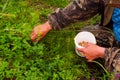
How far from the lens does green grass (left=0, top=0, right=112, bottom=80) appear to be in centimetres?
355

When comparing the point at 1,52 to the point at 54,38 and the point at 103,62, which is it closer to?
the point at 54,38

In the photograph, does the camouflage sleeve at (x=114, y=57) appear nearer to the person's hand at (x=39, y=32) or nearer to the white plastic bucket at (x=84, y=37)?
the white plastic bucket at (x=84, y=37)

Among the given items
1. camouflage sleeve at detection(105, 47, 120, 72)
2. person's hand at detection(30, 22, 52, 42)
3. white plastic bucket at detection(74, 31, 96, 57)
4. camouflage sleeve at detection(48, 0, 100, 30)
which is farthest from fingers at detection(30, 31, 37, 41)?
camouflage sleeve at detection(105, 47, 120, 72)

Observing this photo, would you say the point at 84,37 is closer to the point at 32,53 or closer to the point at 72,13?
the point at 72,13

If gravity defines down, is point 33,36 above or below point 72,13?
below

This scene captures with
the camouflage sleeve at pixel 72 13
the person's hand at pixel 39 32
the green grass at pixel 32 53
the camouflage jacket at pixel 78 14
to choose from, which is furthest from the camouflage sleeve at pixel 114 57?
the person's hand at pixel 39 32

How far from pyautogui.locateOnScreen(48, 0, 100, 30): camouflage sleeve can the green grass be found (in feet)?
0.71

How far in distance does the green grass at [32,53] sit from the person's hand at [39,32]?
0.19 ft

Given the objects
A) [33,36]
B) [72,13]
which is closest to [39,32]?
[33,36]

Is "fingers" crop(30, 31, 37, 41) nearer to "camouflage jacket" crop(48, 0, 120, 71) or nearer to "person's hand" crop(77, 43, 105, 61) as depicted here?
"camouflage jacket" crop(48, 0, 120, 71)

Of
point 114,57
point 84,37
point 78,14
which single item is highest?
point 78,14

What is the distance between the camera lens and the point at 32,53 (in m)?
3.71

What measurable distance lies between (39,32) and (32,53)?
227 millimetres

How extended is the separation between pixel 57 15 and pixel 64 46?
370mm
